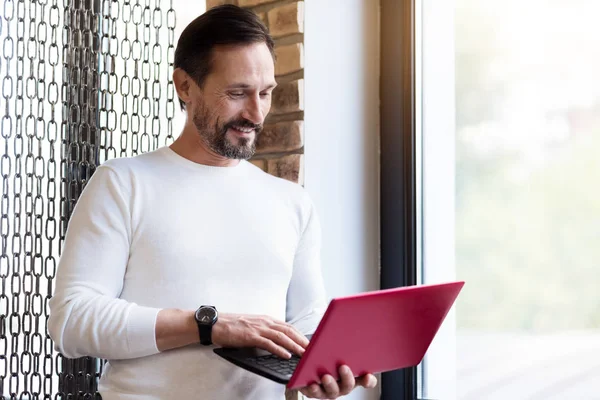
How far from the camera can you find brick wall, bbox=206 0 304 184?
197cm

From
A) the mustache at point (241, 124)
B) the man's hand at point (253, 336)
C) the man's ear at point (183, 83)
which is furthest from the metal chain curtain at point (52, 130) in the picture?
the man's hand at point (253, 336)

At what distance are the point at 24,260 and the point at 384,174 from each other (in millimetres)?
1004

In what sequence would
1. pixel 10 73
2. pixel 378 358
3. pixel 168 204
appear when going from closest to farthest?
pixel 378 358 < pixel 168 204 < pixel 10 73

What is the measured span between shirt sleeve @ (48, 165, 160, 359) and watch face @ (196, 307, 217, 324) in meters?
0.08

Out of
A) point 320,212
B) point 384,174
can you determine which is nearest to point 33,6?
point 320,212

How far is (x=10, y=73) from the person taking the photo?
71.8 inches

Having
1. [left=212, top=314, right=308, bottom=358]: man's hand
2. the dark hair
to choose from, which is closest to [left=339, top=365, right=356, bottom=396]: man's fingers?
[left=212, top=314, right=308, bottom=358]: man's hand

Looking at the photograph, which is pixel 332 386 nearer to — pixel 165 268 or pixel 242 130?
pixel 165 268

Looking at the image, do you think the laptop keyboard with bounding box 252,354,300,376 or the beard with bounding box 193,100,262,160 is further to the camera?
the beard with bounding box 193,100,262,160

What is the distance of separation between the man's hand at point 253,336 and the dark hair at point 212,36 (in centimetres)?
52

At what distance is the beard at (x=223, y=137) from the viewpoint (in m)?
1.56

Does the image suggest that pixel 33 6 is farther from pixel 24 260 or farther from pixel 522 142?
pixel 522 142

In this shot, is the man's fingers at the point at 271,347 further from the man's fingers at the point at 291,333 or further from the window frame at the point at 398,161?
the window frame at the point at 398,161

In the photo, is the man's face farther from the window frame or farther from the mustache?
the window frame
